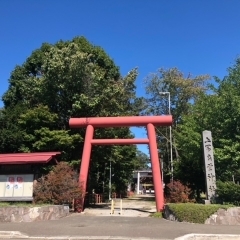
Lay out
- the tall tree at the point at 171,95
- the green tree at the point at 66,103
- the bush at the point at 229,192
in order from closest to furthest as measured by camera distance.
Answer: the bush at the point at 229,192 → the green tree at the point at 66,103 → the tall tree at the point at 171,95

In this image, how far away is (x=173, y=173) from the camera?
31.9 metres

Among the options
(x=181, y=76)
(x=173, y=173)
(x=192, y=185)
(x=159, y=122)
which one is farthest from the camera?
(x=181, y=76)

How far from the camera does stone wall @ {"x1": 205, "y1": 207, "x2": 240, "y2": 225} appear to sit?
14656 millimetres

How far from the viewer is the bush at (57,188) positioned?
19266mm

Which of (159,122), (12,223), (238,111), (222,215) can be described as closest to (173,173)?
(159,122)

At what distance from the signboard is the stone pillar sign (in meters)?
10.1

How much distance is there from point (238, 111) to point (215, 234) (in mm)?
10386

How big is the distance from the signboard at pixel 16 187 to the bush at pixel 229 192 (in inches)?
416

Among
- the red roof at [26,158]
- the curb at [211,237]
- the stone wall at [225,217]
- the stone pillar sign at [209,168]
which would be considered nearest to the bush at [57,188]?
the red roof at [26,158]

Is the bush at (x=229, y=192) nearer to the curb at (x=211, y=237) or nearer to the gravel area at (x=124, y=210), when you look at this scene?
the gravel area at (x=124, y=210)

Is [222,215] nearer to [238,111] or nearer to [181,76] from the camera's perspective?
[238,111]

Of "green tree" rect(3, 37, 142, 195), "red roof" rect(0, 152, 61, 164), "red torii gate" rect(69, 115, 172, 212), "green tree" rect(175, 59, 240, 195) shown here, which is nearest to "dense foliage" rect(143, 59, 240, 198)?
"green tree" rect(175, 59, 240, 195)

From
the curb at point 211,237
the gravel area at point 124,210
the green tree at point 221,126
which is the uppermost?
the green tree at point 221,126

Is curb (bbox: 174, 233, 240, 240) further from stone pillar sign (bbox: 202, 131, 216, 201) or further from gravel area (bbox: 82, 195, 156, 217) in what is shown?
gravel area (bbox: 82, 195, 156, 217)
